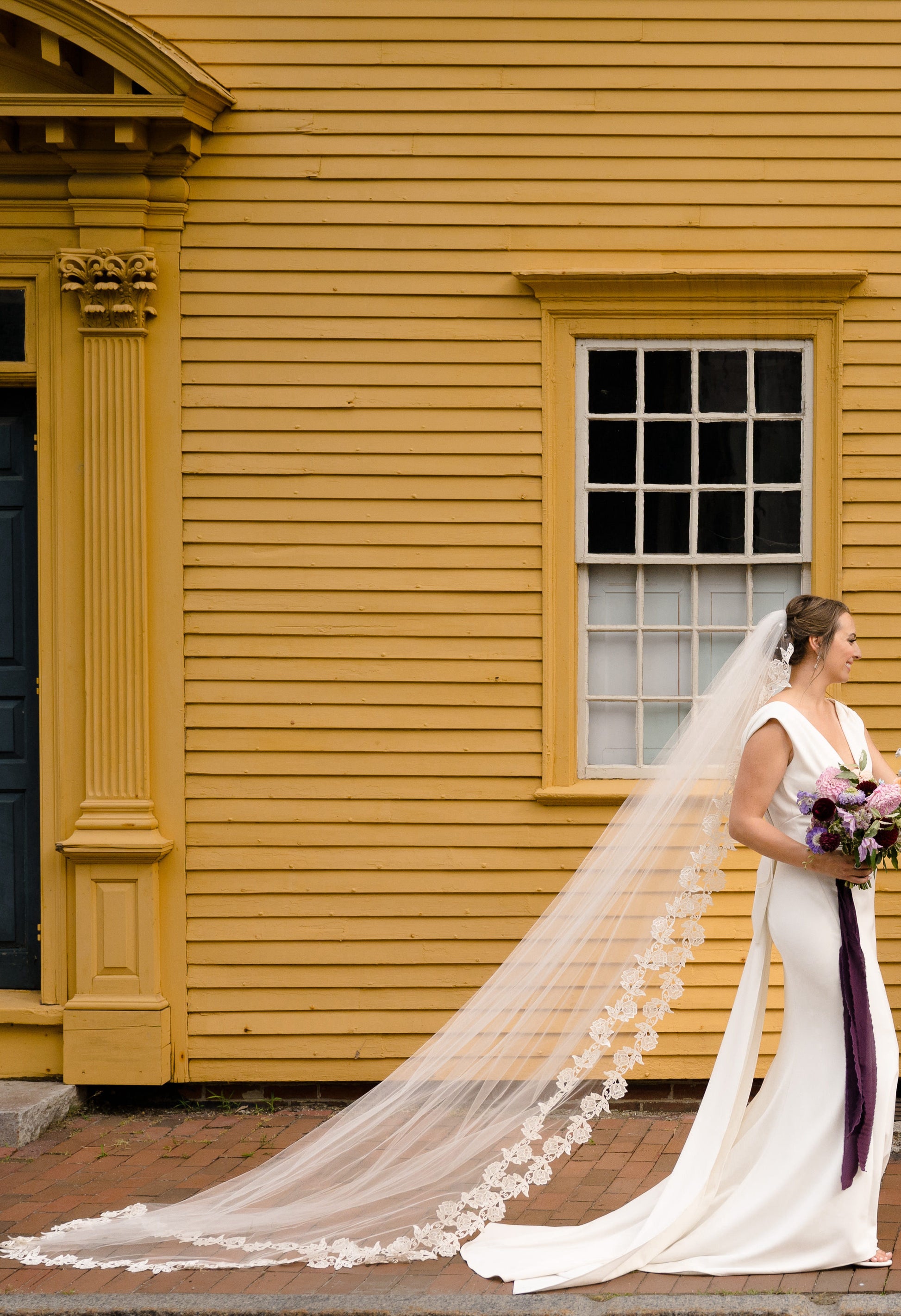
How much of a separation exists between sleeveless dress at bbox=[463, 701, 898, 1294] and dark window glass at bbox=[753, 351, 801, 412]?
82.2 inches

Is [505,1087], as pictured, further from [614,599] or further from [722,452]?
[722,452]

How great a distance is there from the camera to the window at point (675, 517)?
19.3 ft

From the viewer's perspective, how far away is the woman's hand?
4094 millimetres

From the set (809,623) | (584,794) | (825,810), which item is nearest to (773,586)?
(584,794)

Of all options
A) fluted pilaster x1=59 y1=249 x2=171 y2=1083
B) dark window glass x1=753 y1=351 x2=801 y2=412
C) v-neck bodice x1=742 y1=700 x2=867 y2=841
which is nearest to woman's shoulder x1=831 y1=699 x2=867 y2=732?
v-neck bodice x1=742 y1=700 x2=867 y2=841

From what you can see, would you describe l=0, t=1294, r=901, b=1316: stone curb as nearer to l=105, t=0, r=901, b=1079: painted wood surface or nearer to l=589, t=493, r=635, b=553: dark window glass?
l=105, t=0, r=901, b=1079: painted wood surface

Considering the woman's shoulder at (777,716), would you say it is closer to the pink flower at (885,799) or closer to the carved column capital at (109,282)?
the pink flower at (885,799)

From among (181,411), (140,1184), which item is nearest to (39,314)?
(181,411)

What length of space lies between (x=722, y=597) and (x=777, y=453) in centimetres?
71

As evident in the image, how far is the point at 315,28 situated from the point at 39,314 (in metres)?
1.79

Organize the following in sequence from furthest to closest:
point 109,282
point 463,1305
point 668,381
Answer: point 668,381 → point 109,282 → point 463,1305

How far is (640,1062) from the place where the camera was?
4.29 metres

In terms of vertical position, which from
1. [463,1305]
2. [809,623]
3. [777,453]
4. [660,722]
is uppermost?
[777,453]

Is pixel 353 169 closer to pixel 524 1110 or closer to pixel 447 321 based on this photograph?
pixel 447 321
